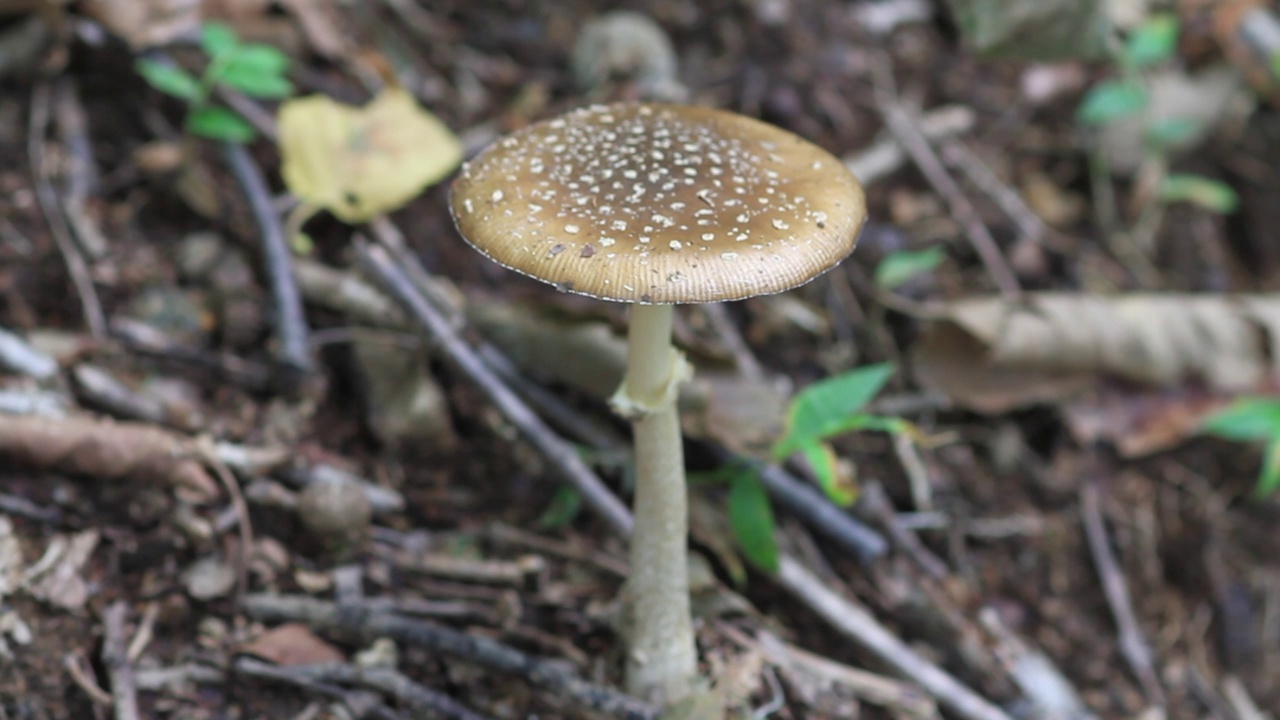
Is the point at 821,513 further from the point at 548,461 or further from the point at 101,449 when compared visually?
the point at 101,449

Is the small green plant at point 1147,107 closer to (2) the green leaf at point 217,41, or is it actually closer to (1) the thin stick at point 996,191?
(1) the thin stick at point 996,191

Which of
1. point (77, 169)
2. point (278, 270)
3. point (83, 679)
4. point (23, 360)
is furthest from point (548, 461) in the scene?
point (77, 169)

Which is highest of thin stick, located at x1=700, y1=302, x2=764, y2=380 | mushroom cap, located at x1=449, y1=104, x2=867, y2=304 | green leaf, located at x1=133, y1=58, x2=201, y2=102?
mushroom cap, located at x1=449, y1=104, x2=867, y2=304

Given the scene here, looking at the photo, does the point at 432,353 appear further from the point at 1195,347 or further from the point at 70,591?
the point at 1195,347

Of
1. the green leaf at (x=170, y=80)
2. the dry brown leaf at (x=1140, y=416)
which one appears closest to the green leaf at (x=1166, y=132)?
the dry brown leaf at (x=1140, y=416)

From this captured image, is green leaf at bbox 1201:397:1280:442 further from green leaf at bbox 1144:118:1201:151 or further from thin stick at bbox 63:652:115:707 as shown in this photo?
thin stick at bbox 63:652:115:707

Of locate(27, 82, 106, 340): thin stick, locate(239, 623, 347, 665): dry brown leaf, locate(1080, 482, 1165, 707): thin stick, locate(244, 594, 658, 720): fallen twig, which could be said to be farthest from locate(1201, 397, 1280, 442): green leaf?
locate(27, 82, 106, 340): thin stick

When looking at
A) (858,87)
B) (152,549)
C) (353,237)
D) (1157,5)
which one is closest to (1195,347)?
(858,87)
